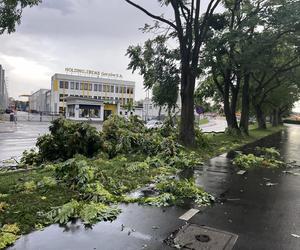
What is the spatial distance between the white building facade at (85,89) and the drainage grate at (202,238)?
75.7 metres

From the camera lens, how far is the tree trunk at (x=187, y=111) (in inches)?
617

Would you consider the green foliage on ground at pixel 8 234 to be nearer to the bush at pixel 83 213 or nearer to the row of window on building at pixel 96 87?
the bush at pixel 83 213

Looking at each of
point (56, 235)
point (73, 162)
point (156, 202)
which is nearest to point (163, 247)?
point (56, 235)

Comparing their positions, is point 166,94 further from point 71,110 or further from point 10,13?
point 71,110

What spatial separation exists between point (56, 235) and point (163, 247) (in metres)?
1.52

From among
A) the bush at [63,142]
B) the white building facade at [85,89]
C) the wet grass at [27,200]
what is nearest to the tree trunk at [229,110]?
the bush at [63,142]

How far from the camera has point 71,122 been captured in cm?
1202

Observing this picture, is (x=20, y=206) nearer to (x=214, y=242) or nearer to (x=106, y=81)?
(x=214, y=242)

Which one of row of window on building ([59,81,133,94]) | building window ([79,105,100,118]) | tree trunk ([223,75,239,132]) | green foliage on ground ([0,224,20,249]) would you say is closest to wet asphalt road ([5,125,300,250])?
green foliage on ground ([0,224,20,249])

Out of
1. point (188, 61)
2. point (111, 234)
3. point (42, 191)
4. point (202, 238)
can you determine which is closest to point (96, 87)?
point (188, 61)

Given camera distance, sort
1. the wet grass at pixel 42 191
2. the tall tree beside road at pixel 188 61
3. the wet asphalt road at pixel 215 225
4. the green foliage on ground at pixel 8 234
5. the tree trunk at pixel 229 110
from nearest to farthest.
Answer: the green foliage on ground at pixel 8 234, the wet asphalt road at pixel 215 225, the wet grass at pixel 42 191, the tall tree beside road at pixel 188 61, the tree trunk at pixel 229 110

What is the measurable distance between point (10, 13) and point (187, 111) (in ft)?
29.1

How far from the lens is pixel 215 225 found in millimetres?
5348

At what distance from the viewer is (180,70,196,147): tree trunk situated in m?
15.7
